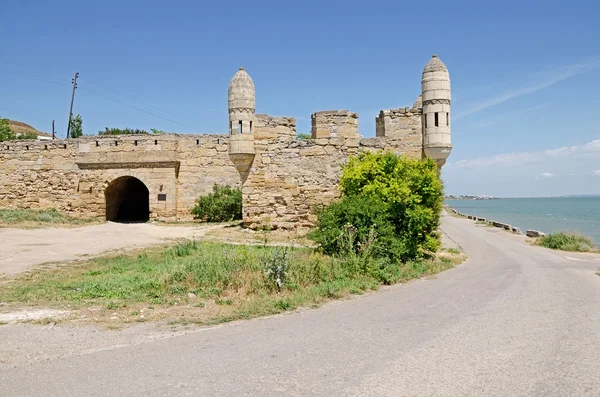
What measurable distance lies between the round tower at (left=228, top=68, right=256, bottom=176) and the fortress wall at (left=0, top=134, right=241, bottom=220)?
6.09 m

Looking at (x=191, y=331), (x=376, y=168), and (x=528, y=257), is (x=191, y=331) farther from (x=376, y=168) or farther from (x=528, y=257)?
(x=528, y=257)

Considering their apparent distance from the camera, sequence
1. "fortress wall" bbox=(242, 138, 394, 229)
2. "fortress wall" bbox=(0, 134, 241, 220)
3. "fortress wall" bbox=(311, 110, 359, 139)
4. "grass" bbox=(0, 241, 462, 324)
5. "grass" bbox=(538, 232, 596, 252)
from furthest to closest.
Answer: "fortress wall" bbox=(0, 134, 241, 220)
"grass" bbox=(538, 232, 596, 252)
"fortress wall" bbox=(242, 138, 394, 229)
"fortress wall" bbox=(311, 110, 359, 139)
"grass" bbox=(0, 241, 462, 324)

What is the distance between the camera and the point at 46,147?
24.4 m

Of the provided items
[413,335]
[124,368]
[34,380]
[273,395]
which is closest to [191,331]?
[124,368]

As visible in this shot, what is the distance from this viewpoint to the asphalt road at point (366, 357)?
416cm

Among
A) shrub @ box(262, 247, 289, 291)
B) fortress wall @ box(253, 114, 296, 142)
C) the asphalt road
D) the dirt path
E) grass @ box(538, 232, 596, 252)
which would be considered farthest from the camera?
Result: grass @ box(538, 232, 596, 252)

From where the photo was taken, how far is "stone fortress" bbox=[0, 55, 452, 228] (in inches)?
677

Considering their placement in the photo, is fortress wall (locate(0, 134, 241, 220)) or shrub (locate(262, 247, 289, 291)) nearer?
shrub (locate(262, 247, 289, 291))

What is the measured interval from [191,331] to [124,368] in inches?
57.2

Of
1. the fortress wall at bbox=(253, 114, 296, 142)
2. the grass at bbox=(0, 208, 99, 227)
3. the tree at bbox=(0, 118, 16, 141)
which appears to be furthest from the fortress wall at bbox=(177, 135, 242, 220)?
the tree at bbox=(0, 118, 16, 141)

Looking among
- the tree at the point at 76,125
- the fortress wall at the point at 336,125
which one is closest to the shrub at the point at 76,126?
the tree at the point at 76,125

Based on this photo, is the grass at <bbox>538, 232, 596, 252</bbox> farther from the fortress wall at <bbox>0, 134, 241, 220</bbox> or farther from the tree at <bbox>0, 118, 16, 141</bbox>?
the tree at <bbox>0, 118, 16, 141</bbox>

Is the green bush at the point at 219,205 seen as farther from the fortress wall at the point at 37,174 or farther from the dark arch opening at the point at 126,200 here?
the fortress wall at the point at 37,174

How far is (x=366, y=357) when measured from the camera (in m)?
4.95
